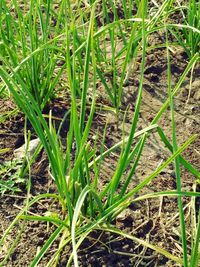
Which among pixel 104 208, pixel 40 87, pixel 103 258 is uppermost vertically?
pixel 40 87

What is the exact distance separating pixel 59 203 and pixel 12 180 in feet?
0.58

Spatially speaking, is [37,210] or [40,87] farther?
[40,87]

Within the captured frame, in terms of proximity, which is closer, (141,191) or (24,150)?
(141,191)

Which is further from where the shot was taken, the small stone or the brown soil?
the small stone

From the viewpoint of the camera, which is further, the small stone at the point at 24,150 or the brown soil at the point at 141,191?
the small stone at the point at 24,150

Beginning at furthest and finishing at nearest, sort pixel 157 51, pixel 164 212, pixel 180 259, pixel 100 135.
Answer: pixel 157 51 < pixel 100 135 < pixel 164 212 < pixel 180 259

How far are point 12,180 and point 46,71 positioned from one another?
42 cm

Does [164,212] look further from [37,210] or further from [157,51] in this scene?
[157,51]

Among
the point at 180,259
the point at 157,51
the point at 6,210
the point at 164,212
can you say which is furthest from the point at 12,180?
the point at 157,51

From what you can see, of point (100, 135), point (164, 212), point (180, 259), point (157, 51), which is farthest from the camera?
point (157, 51)

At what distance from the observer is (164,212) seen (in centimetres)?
150

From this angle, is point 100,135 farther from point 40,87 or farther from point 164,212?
point 164,212

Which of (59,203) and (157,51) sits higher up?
(157,51)

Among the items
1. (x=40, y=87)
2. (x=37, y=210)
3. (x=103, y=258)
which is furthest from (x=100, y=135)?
(x=103, y=258)
